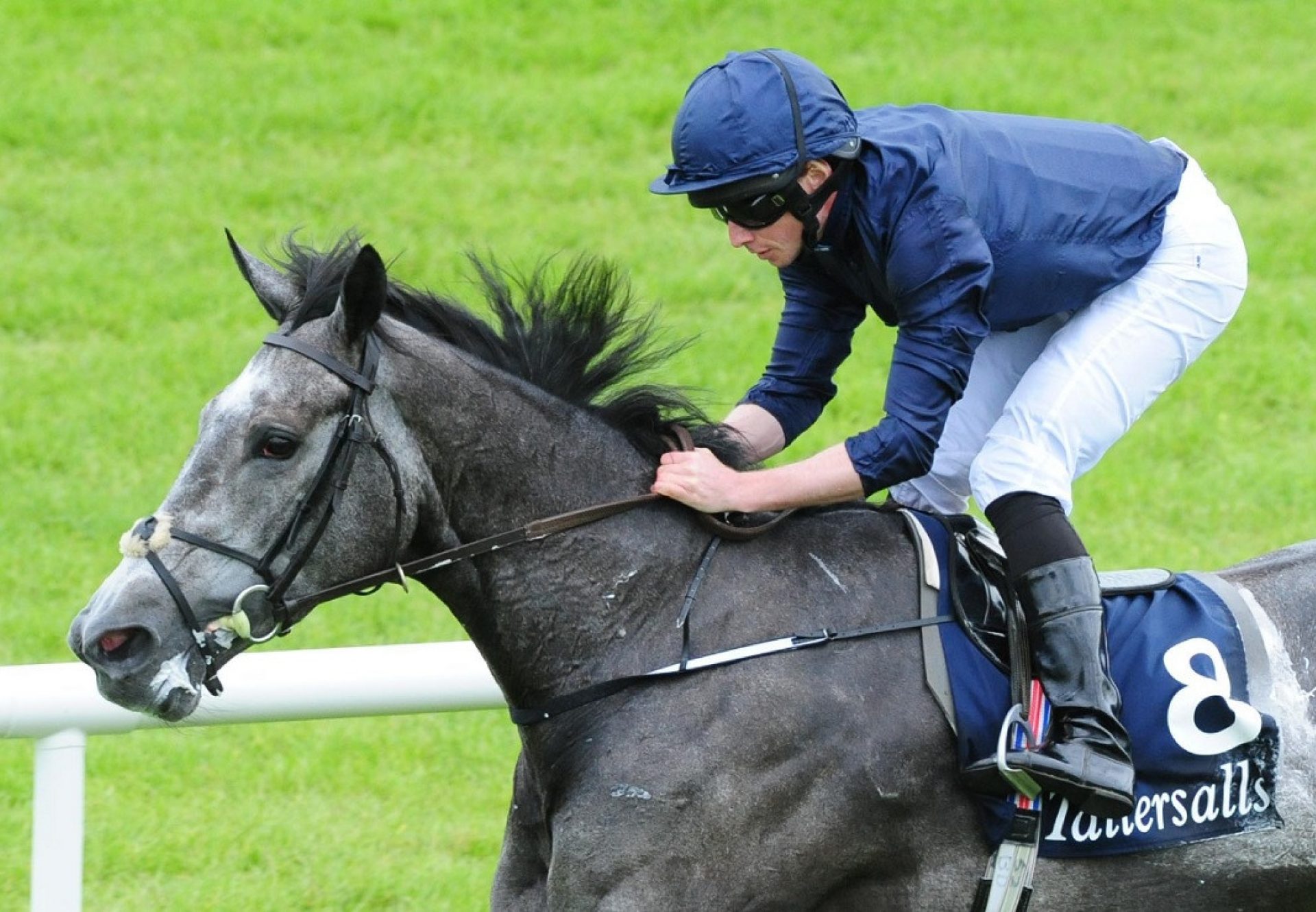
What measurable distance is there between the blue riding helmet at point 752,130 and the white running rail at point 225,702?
4.62 feet

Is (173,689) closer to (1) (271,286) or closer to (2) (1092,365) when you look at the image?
(1) (271,286)

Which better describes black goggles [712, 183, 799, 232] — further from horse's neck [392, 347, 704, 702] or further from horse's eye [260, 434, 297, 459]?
horse's eye [260, 434, 297, 459]

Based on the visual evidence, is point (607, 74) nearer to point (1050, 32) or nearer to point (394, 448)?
point (1050, 32)

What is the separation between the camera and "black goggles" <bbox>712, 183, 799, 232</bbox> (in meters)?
3.69

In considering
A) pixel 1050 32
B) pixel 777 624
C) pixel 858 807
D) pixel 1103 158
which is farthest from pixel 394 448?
pixel 1050 32

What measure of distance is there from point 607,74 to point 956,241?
9.09m

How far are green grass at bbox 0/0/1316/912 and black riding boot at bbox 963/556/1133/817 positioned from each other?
87.0 inches

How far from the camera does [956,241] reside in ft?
12.0

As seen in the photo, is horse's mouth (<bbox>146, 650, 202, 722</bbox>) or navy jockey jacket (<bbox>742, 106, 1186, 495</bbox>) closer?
horse's mouth (<bbox>146, 650, 202, 722</bbox>)

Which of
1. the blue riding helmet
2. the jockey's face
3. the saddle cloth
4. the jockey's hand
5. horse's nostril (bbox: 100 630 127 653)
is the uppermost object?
the blue riding helmet

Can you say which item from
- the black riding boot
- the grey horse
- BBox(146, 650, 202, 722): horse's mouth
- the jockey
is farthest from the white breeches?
BBox(146, 650, 202, 722): horse's mouth

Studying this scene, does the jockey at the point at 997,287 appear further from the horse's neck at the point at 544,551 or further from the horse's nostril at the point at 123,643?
the horse's nostril at the point at 123,643

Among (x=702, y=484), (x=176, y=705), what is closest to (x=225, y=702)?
(x=176, y=705)

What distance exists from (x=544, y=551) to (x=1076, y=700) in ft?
3.60
